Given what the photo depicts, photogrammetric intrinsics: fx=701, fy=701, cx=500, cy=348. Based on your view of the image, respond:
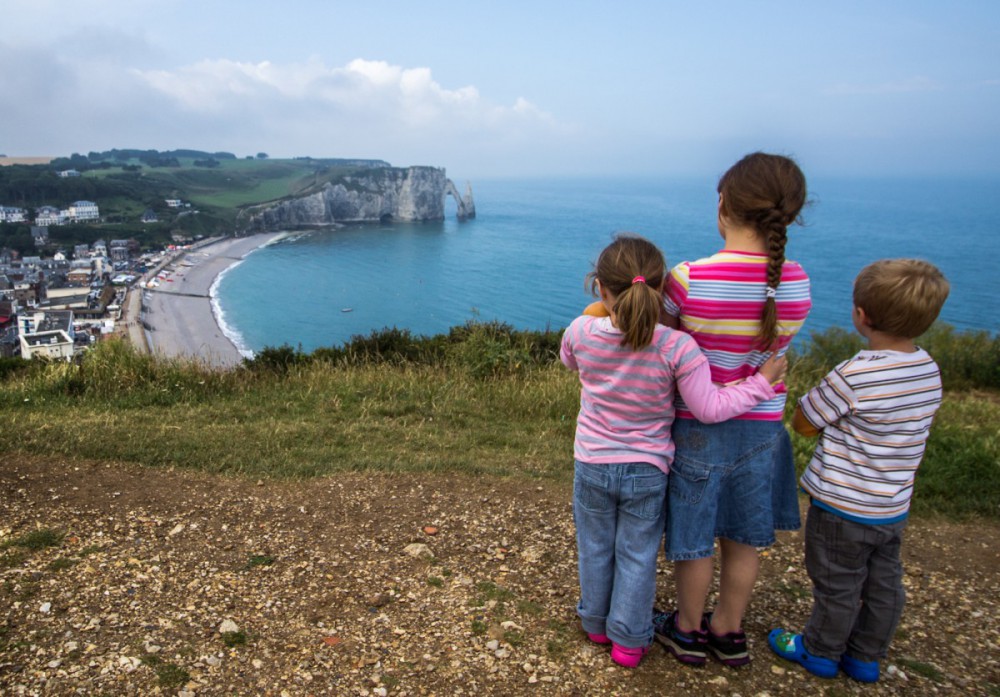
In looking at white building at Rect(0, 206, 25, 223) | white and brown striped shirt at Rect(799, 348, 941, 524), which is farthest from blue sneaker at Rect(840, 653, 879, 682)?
white building at Rect(0, 206, 25, 223)

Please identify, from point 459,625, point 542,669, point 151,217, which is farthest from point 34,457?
point 151,217

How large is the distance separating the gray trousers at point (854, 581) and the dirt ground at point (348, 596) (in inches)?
7.9

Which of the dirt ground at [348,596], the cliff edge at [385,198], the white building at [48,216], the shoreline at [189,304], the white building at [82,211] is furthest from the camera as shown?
the cliff edge at [385,198]

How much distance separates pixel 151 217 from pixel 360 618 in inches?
3210

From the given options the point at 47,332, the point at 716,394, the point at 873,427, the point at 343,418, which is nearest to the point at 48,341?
the point at 47,332

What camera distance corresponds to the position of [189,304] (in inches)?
1742

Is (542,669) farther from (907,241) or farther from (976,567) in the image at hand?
(907,241)

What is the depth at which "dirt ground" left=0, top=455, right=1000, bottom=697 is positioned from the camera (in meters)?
2.48

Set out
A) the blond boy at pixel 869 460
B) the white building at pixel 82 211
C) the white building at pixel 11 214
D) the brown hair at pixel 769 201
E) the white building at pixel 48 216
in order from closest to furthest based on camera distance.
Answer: the brown hair at pixel 769 201 < the blond boy at pixel 869 460 < the white building at pixel 11 214 < the white building at pixel 48 216 < the white building at pixel 82 211

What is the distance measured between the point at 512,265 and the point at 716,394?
56.5 meters

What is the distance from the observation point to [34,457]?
4.33m

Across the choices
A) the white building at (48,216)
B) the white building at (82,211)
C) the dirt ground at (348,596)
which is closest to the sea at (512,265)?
the dirt ground at (348,596)

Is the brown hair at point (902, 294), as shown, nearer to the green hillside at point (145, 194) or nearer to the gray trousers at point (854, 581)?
the gray trousers at point (854, 581)

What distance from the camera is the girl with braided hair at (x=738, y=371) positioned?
2.06 metres
